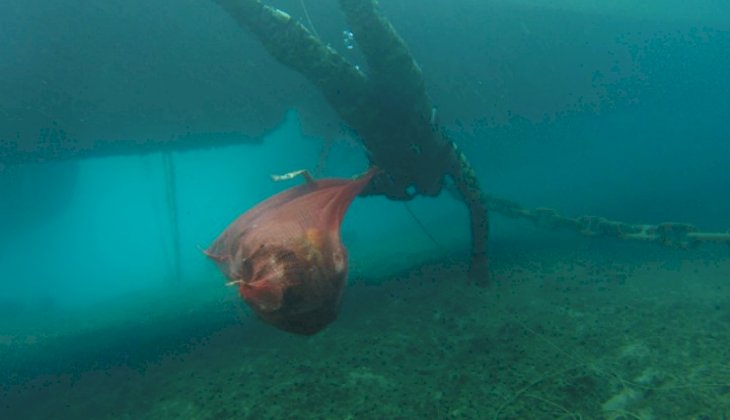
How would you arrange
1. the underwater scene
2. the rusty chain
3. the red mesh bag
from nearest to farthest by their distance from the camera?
1. the red mesh bag
2. the underwater scene
3. the rusty chain

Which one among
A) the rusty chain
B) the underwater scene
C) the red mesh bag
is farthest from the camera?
the rusty chain

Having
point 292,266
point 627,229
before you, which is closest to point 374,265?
point 627,229

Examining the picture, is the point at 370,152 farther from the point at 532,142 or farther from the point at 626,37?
the point at 532,142

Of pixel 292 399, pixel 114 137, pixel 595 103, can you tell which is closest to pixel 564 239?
pixel 595 103

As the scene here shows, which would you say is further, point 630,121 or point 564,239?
point 630,121

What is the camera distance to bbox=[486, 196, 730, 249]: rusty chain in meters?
6.31

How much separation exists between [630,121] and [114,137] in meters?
22.0

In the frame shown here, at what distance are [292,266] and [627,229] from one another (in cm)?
739

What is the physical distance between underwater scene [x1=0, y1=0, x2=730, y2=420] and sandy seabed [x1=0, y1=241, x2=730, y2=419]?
0.12 feet

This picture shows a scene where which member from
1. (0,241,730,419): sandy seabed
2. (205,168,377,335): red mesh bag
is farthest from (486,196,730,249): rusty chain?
(205,168,377,335): red mesh bag

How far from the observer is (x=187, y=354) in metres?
6.36

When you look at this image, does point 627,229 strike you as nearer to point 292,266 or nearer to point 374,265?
point 374,265

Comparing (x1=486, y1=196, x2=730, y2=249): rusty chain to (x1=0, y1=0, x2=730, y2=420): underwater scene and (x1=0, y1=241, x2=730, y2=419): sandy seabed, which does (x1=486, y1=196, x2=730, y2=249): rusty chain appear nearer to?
(x1=0, y1=0, x2=730, y2=420): underwater scene

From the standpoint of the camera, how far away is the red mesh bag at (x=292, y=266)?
2076 millimetres
